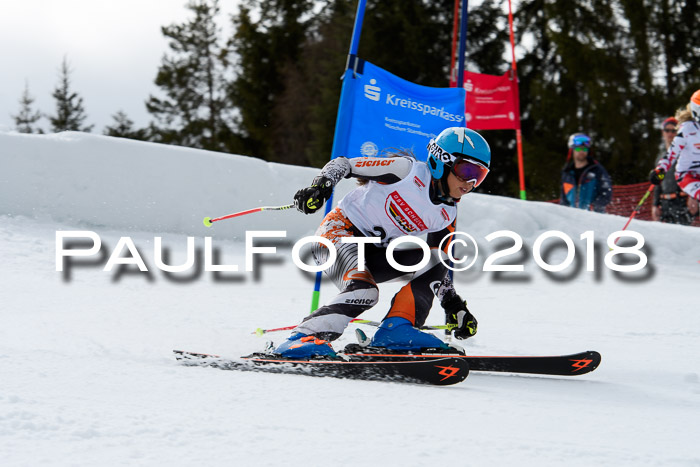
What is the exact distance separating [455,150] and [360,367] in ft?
3.81

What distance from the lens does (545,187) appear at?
62.2ft

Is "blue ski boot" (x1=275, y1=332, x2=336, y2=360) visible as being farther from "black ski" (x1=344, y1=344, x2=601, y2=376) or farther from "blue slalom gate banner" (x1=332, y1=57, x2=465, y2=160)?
"blue slalom gate banner" (x1=332, y1=57, x2=465, y2=160)

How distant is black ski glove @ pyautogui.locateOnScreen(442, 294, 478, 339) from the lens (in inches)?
150

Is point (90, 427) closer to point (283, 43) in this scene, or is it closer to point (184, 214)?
point (184, 214)

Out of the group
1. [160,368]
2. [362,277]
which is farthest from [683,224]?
[160,368]

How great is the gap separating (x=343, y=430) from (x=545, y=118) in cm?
1819

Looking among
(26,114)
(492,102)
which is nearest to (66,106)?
(26,114)

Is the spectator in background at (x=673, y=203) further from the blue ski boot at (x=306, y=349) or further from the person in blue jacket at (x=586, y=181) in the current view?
the blue ski boot at (x=306, y=349)

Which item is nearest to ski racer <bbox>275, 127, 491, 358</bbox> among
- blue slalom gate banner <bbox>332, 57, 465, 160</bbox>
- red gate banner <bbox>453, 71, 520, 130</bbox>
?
blue slalom gate banner <bbox>332, 57, 465, 160</bbox>

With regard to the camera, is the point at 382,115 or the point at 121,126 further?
the point at 121,126

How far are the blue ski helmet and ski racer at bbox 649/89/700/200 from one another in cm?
432

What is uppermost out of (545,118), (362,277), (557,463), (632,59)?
(632,59)

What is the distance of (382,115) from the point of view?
479 cm

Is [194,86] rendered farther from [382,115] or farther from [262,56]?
[382,115]
